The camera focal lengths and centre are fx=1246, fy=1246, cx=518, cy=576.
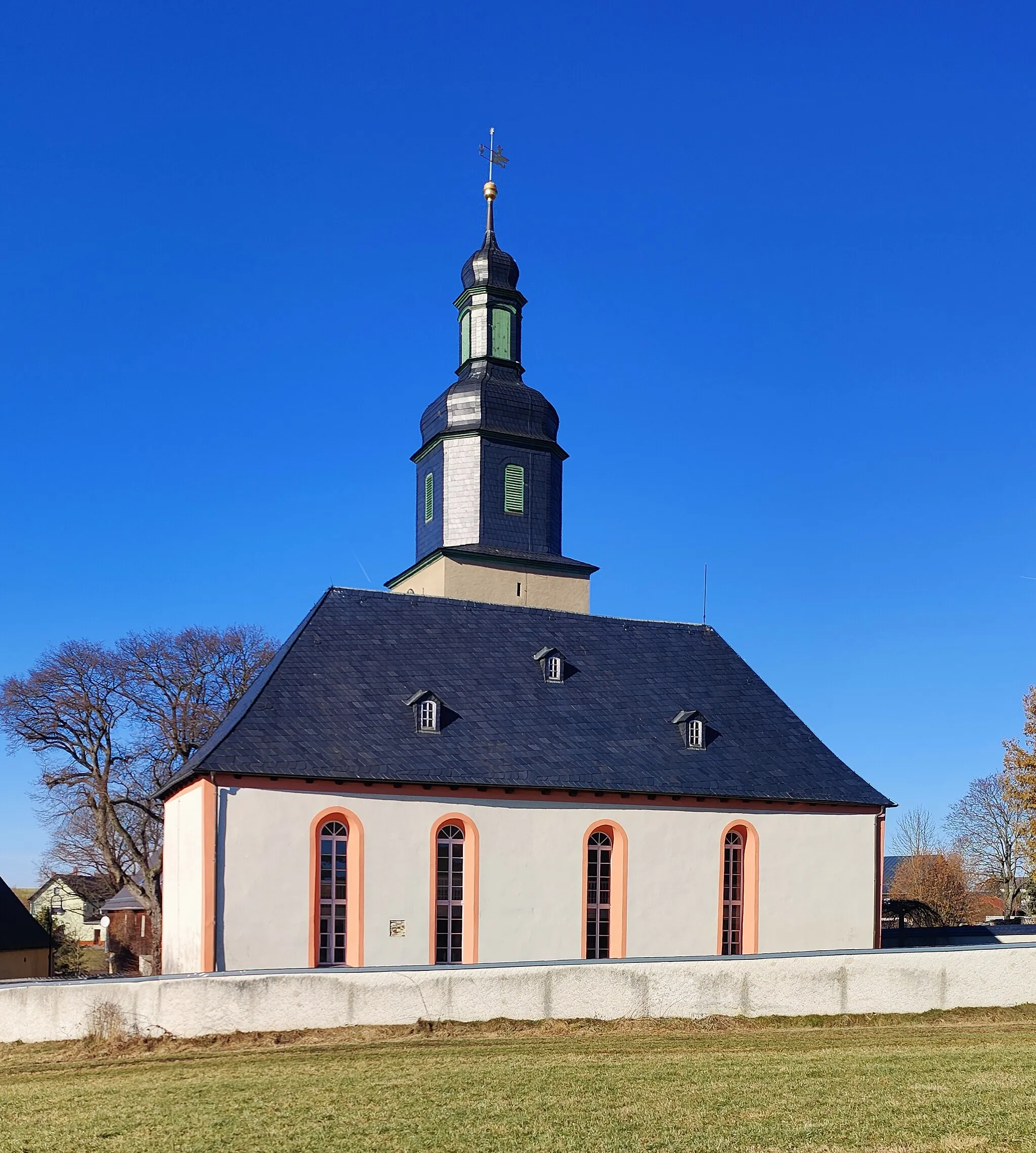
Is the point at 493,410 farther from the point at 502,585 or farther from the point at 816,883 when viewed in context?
the point at 816,883

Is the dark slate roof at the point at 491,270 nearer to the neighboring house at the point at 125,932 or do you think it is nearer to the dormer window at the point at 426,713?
the dormer window at the point at 426,713

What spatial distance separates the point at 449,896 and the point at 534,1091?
12131 millimetres

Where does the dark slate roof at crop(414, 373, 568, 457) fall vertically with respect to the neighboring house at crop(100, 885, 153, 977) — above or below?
above

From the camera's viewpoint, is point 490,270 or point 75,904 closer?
point 490,270

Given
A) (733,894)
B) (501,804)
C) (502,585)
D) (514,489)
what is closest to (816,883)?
(733,894)

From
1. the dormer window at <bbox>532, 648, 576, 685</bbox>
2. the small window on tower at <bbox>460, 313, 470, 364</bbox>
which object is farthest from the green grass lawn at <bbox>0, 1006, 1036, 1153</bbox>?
the small window on tower at <bbox>460, 313, 470, 364</bbox>

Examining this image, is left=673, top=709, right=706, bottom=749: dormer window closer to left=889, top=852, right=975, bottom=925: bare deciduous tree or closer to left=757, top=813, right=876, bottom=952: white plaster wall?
left=757, top=813, right=876, bottom=952: white plaster wall

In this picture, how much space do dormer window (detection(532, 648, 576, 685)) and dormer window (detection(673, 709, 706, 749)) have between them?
303 cm

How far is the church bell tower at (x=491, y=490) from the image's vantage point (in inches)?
1393

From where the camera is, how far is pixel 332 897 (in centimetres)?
2580

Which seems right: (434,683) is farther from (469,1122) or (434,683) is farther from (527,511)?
(469,1122)

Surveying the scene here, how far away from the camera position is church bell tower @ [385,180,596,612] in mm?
35375

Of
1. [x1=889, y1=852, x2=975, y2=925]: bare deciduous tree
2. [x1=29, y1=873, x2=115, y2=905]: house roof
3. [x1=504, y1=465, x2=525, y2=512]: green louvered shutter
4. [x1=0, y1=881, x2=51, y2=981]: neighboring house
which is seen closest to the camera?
[x1=504, y1=465, x2=525, y2=512]: green louvered shutter

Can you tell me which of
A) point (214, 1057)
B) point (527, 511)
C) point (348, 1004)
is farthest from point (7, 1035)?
point (527, 511)
